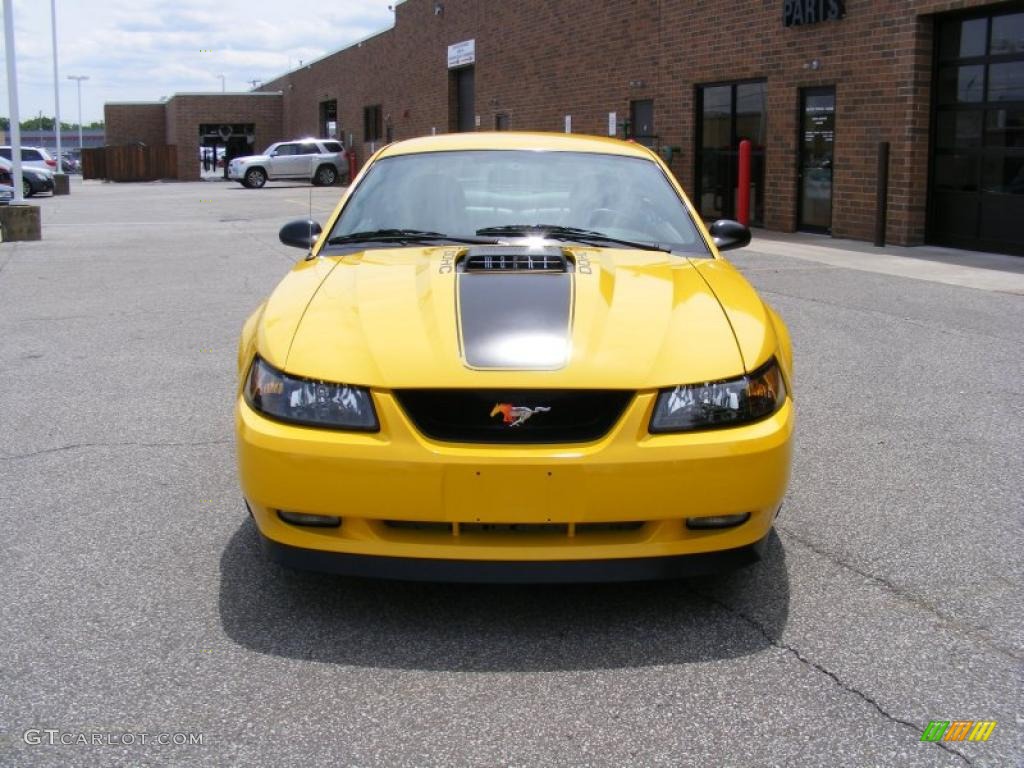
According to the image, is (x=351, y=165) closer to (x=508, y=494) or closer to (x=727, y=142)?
(x=727, y=142)

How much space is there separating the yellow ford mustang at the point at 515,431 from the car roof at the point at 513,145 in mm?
1520

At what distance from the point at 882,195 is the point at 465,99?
70.7 feet

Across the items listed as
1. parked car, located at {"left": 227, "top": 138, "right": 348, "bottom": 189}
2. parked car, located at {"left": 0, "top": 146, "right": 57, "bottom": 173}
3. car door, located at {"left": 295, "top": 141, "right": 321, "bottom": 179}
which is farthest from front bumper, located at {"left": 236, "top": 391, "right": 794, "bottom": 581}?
car door, located at {"left": 295, "top": 141, "right": 321, "bottom": 179}

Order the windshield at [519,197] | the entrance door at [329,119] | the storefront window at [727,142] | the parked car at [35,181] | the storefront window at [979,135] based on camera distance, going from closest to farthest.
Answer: the windshield at [519,197] < the storefront window at [979,135] < the storefront window at [727,142] < the parked car at [35,181] < the entrance door at [329,119]

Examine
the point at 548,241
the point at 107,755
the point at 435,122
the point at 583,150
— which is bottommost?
the point at 107,755

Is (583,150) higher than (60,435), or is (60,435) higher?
(583,150)

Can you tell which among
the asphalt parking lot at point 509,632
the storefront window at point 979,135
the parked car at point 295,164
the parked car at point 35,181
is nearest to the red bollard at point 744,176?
the storefront window at point 979,135

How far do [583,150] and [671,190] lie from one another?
48 centimetres

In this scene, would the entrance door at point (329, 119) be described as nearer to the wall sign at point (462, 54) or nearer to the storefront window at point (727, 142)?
the wall sign at point (462, 54)

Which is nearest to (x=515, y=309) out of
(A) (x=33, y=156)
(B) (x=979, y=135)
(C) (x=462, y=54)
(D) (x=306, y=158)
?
(B) (x=979, y=135)

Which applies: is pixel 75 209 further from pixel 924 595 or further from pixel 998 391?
pixel 924 595

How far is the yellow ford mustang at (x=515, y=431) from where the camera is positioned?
10.5 feet

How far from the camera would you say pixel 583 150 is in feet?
17.0

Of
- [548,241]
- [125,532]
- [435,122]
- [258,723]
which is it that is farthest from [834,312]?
[435,122]
